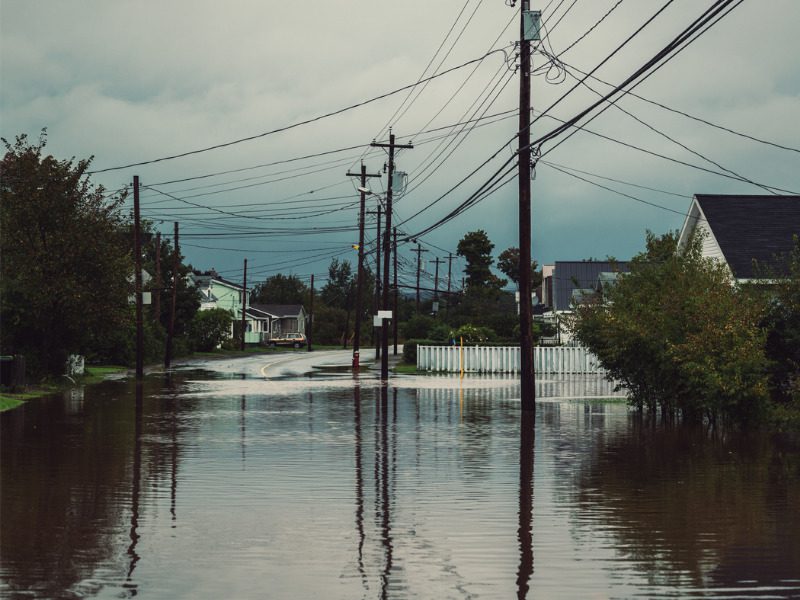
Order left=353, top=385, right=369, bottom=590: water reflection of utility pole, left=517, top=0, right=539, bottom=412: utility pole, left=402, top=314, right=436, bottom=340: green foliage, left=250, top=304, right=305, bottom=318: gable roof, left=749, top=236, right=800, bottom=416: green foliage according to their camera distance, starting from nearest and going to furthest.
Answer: left=353, top=385, right=369, bottom=590: water reflection of utility pole, left=749, top=236, right=800, bottom=416: green foliage, left=517, top=0, right=539, bottom=412: utility pole, left=402, top=314, right=436, bottom=340: green foliage, left=250, top=304, right=305, bottom=318: gable roof

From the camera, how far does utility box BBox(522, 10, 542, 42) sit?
27031 mm

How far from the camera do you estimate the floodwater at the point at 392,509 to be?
848 cm

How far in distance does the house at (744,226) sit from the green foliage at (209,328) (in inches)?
2015

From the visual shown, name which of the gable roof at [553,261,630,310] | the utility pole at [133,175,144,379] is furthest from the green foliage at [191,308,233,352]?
the utility pole at [133,175,144,379]

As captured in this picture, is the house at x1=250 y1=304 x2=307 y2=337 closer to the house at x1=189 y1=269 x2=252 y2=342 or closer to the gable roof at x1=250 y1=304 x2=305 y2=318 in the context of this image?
the gable roof at x1=250 y1=304 x2=305 y2=318

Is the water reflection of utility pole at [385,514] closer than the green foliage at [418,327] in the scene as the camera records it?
Yes

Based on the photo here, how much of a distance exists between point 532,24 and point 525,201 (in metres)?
4.45

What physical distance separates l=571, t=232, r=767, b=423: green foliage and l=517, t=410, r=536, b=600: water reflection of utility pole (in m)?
3.43

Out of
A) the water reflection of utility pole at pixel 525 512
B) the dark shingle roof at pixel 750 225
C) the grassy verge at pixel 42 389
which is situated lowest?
the water reflection of utility pole at pixel 525 512

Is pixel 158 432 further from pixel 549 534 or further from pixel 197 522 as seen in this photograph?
pixel 549 534

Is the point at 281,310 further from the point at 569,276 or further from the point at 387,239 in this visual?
the point at 387,239

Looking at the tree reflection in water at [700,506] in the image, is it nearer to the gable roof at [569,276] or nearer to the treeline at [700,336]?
the treeline at [700,336]

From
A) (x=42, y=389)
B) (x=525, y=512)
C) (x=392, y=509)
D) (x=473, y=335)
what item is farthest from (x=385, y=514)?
(x=473, y=335)

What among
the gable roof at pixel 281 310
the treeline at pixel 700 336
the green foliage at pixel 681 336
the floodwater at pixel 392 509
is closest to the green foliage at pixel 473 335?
the green foliage at pixel 681 336
